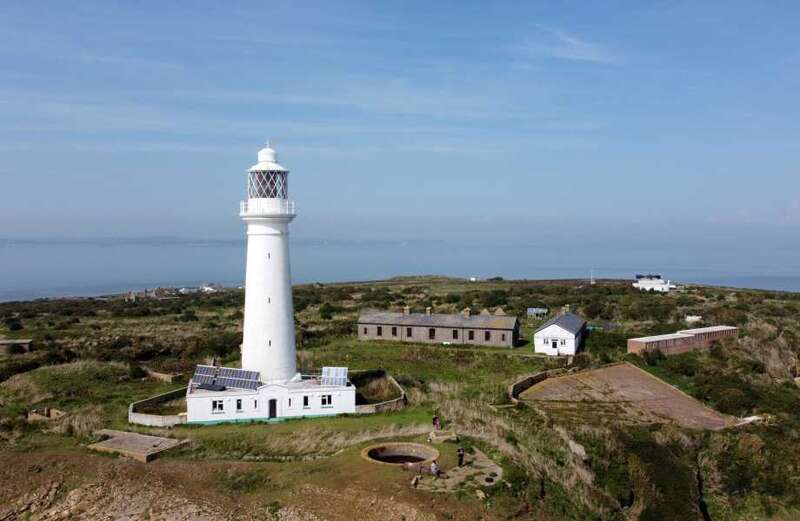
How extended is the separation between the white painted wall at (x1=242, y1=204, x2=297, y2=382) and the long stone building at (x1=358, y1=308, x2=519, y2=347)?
17.4 m

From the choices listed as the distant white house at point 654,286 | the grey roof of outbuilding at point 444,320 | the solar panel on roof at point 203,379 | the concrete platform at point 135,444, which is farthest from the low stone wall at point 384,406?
the distant white house at point 654,286

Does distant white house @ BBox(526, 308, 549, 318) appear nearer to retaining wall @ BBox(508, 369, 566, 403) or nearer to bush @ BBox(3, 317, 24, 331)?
retaining wall @ BBox(508, 369, 566, 403)

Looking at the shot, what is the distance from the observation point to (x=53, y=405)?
1019 inches

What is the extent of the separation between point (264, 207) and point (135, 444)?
324 inches

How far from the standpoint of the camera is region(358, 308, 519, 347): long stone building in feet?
129

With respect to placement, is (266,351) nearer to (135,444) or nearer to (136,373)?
(135,444)

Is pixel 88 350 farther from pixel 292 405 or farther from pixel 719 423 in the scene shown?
pixel 719 423

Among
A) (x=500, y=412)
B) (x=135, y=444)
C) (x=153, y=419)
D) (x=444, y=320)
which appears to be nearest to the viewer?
(x=135, y=444)

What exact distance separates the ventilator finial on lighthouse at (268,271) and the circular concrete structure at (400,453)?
593 cm

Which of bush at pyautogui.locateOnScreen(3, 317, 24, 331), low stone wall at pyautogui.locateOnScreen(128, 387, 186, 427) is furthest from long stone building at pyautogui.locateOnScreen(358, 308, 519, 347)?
bush at pyautogui.locateOnScreen(3, 317, 24, 331)

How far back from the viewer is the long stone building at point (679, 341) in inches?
1470

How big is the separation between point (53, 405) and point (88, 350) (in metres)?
12.0

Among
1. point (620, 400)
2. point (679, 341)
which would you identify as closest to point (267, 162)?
point (620, 400)

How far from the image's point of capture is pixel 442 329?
40.7 meters
